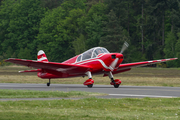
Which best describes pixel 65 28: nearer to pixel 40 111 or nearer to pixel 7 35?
pixel 7 35

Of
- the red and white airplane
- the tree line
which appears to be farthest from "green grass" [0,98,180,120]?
the tree line

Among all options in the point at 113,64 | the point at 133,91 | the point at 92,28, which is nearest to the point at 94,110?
the point at 133,91

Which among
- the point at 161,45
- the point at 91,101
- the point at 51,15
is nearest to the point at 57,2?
the point at 51,15

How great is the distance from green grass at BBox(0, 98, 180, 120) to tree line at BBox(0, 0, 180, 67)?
51.6 metres

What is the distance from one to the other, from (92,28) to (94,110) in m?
66.4

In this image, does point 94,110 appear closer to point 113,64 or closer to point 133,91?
point 133,91

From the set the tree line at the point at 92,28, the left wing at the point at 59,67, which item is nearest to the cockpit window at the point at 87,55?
the left wing at the point at 59,67

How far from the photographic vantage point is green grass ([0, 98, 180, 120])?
8891 millimetres

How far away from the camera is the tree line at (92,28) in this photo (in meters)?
70.9

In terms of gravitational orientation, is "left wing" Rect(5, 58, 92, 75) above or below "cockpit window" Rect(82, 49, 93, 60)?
below

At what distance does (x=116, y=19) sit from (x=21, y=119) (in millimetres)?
65912

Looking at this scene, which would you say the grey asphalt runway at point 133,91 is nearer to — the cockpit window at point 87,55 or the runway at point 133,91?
the runway at point 133,91

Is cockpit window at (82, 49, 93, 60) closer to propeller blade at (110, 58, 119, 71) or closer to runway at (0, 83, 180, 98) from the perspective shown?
propeller blade at (110, 58, 119, 71)

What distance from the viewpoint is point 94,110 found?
10.2m
